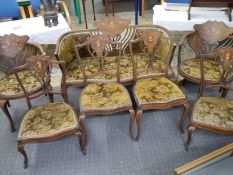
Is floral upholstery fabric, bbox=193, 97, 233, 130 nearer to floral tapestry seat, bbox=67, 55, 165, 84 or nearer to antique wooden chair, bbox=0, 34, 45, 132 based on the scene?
floral tapestry seat, bbox=67, 55, 165, 84

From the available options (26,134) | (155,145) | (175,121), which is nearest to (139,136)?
(155,145)

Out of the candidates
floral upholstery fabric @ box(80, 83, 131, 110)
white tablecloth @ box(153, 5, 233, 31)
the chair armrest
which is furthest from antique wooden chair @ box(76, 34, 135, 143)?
white tablecloth @ box(153, 5, 233, 31)

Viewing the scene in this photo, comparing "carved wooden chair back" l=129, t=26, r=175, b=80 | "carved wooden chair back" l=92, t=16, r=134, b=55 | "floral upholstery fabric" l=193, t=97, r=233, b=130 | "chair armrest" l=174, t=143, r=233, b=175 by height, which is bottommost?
"chair armrest" l=174, t=143, r=233, b=175

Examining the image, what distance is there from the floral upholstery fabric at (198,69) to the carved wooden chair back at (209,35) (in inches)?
5.5

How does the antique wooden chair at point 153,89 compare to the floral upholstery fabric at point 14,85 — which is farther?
the floral upholstery fabric at point 14,85

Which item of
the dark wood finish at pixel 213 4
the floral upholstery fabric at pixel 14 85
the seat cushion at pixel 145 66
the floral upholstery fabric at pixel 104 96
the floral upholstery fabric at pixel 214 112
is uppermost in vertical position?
the dark wood finish at pixel 213 4

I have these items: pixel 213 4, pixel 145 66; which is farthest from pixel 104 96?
pixel 213 4

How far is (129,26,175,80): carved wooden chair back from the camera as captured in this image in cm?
208

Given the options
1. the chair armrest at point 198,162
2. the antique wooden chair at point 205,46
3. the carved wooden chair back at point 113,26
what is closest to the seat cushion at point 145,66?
the antique wooden chair at point 205,46

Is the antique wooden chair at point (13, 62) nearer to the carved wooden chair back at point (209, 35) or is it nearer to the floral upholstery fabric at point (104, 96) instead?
the floral upholstery fabric at point (104, 96)

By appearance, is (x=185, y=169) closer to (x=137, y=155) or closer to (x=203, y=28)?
(x=137, y=155)

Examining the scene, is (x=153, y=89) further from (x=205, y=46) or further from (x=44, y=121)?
(x=44, y=121)

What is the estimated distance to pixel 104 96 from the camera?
199 centimetres

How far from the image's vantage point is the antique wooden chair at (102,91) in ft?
6.21
